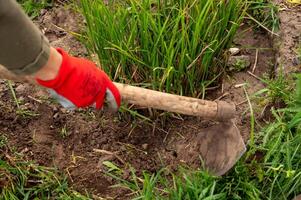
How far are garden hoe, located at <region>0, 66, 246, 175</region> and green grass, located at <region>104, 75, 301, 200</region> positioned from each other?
6cm

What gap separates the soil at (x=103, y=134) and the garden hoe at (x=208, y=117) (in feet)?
0.17

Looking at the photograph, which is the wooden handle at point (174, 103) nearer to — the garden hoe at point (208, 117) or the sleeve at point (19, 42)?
the garden hoe at point (208, 117)

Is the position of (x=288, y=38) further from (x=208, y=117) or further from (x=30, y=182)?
(x=30, y=182)

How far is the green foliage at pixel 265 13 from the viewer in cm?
258

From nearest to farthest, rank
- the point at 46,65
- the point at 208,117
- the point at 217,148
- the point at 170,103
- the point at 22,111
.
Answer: the point at 46,65
the point at 170,103
the point at 208,117
the point at 217,148
the point at 22,111

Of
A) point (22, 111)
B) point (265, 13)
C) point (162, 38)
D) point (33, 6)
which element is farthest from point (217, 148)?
point (33, 6)

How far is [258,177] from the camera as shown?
2107 millimetres

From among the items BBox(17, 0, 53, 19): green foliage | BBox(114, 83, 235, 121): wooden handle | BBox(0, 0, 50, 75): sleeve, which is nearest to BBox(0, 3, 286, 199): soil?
BBox(114, 83, 235, 121): wooden handle

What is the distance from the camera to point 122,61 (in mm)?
2277

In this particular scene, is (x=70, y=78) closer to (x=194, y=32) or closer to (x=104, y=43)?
(x=104, y=43)

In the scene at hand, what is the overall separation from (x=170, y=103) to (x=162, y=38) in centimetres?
35

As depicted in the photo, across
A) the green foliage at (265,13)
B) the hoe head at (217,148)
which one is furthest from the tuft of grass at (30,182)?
the green foliage at (265,13)

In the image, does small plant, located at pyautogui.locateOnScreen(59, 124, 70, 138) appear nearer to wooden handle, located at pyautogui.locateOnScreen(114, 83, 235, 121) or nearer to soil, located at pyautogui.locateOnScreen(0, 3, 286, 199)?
soil, located at pyautogui.locateOnScreen(0, 3, 286, 199)

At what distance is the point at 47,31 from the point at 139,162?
1008 millimetres
